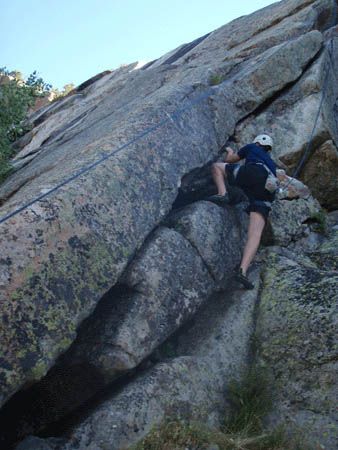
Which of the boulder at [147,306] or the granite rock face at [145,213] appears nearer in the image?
the granite rock face at [145,213]

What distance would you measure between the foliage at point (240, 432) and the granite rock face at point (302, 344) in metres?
0.26

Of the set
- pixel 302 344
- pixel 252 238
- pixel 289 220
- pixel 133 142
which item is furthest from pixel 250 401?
pixel 133 142

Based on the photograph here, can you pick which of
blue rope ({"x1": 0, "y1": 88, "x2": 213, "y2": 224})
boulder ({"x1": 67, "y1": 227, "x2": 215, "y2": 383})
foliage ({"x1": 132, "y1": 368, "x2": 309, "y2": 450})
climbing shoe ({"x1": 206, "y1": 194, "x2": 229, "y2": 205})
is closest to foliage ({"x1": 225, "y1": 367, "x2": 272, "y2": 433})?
foliage ({"x1": 132, "y1": 368, "x2": 309, "y2": 450})

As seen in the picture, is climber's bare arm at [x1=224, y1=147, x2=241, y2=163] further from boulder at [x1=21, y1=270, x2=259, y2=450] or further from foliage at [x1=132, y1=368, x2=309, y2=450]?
foliage at [x1=132, y1=368, x2=309, y2=450]

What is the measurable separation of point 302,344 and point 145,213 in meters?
2.82

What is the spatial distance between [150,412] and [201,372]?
1.00 meters

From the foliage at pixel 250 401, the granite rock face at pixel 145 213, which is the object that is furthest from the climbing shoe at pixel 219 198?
the foliage at pixel 250 401

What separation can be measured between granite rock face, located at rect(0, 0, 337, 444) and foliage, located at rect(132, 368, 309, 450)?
965mm

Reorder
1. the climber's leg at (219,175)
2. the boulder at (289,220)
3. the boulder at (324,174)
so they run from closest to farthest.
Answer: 1. the climber's leg at (219,175)
2. the boulder at (289,220)
3. the boulder at (324,174)

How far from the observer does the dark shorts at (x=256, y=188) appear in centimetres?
767

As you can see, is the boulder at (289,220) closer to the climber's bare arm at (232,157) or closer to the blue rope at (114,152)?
the climber's bare arm at (232,157)

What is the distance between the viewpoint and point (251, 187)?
7734 mm

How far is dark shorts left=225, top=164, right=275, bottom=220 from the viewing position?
7.67m

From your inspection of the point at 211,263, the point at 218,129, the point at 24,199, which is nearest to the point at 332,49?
the point at 218,129
